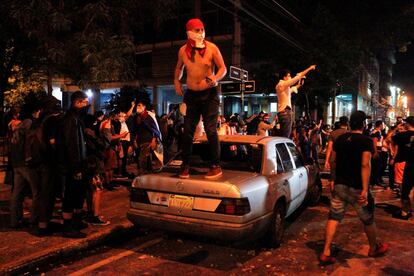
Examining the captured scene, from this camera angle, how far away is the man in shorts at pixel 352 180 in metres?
4.73

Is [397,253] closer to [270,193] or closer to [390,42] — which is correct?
[270,193]

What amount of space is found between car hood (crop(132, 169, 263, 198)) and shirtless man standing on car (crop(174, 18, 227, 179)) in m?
0.14

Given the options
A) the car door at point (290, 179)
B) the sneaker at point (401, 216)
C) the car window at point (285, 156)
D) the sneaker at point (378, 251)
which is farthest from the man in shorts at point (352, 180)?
the sneaker at point (401, 216)

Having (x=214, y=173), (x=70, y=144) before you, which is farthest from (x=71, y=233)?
(x=214, y=173)

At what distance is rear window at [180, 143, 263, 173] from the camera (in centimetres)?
529

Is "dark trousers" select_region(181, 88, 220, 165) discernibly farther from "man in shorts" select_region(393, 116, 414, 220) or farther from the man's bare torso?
"man in shorts" select_region(393, 116, 414, 220)

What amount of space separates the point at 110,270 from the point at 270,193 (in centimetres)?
214

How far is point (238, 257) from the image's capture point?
16.5ft

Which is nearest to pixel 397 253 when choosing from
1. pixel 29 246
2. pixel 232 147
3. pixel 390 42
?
Answer: pixel 232 147

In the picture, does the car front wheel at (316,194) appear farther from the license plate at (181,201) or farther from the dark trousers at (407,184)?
the license plate at (181,201)

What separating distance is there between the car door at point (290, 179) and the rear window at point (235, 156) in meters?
0.52

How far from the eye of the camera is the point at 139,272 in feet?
14.9

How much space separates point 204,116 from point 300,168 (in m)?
2.29

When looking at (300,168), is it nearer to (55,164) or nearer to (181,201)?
(181,201)
